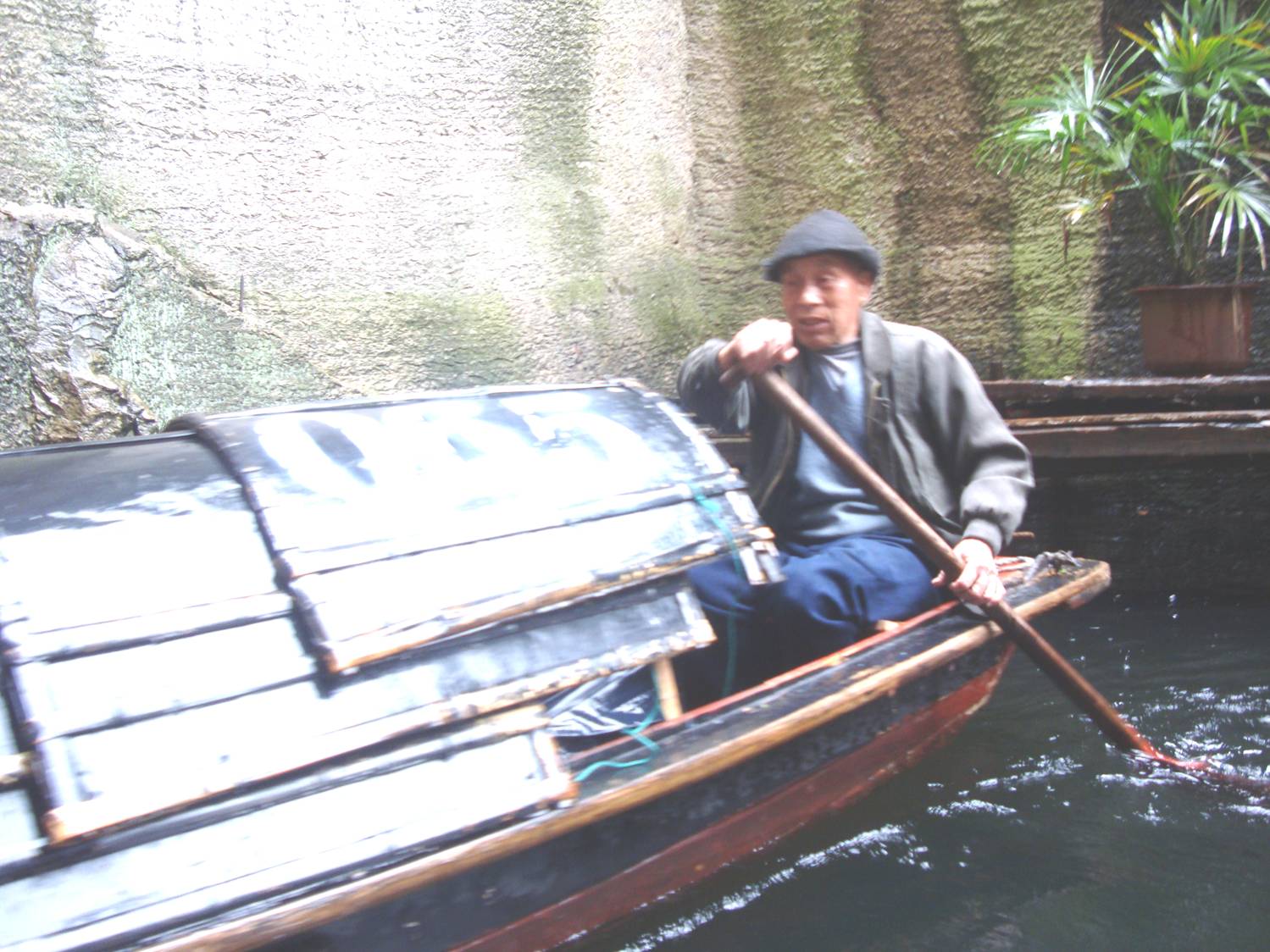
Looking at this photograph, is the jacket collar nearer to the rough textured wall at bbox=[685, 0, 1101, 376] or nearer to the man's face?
the man's face

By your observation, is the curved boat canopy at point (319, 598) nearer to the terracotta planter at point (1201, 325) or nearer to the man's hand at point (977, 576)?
the man's hand at point (977, 576)

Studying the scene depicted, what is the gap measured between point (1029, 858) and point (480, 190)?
144 inches

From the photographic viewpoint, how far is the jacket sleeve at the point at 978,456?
118 inches

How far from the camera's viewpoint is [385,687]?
82.2 inches

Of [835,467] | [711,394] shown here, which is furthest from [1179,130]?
[711,394]

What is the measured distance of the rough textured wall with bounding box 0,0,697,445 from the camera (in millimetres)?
4199

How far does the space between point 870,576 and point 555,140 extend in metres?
3.22

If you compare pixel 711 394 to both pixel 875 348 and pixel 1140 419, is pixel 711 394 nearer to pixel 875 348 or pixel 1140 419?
pixel 875 348

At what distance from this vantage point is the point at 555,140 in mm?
5480

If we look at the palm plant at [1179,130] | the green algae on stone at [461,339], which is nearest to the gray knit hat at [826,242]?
the palm plant at [1179,130]

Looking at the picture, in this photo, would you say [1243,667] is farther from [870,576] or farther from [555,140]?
[555,140]

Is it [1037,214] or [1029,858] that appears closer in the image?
[1029,858]

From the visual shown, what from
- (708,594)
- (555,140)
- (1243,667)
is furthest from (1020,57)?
(708,594)

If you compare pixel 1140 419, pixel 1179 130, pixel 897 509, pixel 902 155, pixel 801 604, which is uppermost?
pixel 902 155
